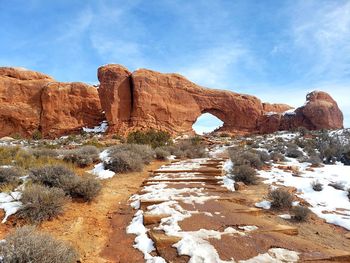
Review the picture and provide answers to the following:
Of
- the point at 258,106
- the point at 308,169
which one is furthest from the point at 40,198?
the point at 258,106

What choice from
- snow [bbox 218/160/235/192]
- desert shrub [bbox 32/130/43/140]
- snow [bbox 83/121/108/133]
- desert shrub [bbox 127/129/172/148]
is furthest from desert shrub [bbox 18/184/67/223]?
desert shrub [bbox 32/130/43/140]

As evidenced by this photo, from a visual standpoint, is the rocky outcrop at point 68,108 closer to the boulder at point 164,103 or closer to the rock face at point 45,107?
the rock face at point 45,107

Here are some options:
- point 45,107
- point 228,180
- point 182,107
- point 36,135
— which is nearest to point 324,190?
point 228,180

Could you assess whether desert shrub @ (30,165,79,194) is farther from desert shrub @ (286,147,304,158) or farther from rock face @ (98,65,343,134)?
rock face @ (98,65,343,134)

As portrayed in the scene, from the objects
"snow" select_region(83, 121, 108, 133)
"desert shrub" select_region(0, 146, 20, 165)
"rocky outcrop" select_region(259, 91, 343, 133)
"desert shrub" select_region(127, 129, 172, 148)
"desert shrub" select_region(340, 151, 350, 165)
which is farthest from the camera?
"rocky outcrop" select_region(259, 91, 343, 133)

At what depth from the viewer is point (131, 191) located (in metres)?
6.78

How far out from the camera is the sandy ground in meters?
3.87

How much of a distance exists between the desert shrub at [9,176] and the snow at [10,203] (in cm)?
66

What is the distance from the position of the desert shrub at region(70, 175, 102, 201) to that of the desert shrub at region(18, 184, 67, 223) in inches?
31.2

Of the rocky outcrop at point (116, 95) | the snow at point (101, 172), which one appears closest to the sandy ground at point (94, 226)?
the snow at point (101, 172)

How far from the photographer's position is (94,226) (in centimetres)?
474

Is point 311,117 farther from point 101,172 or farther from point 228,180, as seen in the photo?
point 101,172

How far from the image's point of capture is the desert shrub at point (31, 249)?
2.80 metres

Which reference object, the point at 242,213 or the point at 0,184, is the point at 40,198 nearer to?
the point at 0,184
